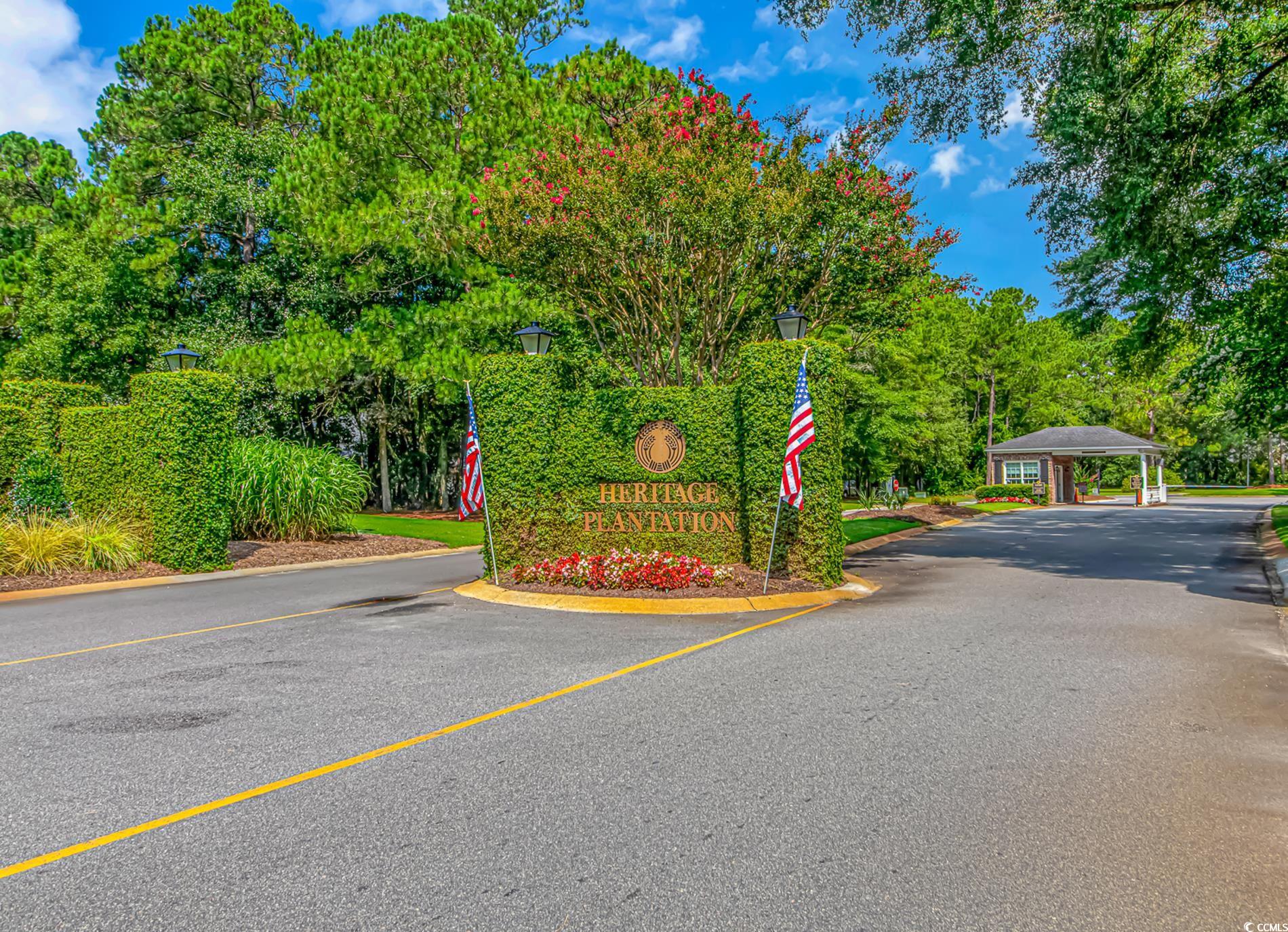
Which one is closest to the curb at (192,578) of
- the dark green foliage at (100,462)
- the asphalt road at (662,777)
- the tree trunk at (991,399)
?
the dark green foliage at (100,462)

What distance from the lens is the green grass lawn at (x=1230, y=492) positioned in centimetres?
5138

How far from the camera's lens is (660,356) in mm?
16516

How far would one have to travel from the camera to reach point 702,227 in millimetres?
13273

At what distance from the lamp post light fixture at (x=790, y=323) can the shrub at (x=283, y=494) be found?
12431 millimetres

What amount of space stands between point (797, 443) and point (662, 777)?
7.09 meters

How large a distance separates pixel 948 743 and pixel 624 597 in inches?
245

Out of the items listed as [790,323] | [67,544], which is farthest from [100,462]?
[790,323]

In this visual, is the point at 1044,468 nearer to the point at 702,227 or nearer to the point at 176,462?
the point at 702,227

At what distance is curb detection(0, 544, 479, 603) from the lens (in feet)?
39.8

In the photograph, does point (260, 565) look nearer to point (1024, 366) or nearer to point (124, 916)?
point (124, 916)

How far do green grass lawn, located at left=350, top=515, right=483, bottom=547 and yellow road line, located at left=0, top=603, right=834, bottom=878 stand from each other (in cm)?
1417

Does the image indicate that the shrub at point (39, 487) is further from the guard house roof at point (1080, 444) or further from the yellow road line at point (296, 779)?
the guard house roof at point (1080, 444)

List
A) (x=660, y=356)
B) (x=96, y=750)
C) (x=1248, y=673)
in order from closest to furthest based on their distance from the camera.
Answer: (x=96, y=750) < (x=1248, y=673) < (x=660, y=356)

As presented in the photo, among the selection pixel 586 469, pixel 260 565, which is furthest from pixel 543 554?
pixel 260 565
